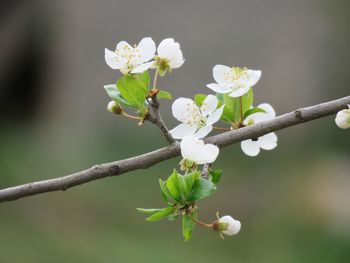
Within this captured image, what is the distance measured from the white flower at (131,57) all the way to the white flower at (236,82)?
0.08m

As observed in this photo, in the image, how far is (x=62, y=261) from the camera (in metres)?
2.46

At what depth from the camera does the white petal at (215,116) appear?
694 millimetres

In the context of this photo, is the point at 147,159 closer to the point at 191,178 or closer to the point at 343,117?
the point at 191,178

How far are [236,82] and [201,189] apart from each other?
0.51 ft

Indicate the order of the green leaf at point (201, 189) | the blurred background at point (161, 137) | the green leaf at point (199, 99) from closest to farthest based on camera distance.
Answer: the green leaf at point (201, 189)
the green leaf at point (199, 99)
the blurred background at point (161, 137)

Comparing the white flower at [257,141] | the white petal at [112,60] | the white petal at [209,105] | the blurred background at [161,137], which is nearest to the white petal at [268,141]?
the white flower at [257,141]

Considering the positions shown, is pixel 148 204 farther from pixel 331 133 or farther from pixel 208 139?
pixel 208 139

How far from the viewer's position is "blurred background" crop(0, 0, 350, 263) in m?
2.54

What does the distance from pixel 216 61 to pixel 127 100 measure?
250 centimetres

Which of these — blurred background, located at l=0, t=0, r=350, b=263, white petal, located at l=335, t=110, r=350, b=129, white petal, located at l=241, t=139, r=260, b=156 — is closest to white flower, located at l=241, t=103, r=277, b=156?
white petal, located at l=241, t=139, r=260, b=156

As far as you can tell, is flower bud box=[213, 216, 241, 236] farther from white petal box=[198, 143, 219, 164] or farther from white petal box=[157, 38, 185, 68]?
white petal box=[157, 38, 185, 68]

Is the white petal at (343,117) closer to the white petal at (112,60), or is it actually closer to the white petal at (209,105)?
the white petal at (209,105)

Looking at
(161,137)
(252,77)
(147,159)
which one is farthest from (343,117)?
(161,137)

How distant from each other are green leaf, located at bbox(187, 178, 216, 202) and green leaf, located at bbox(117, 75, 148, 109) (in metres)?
0.11
